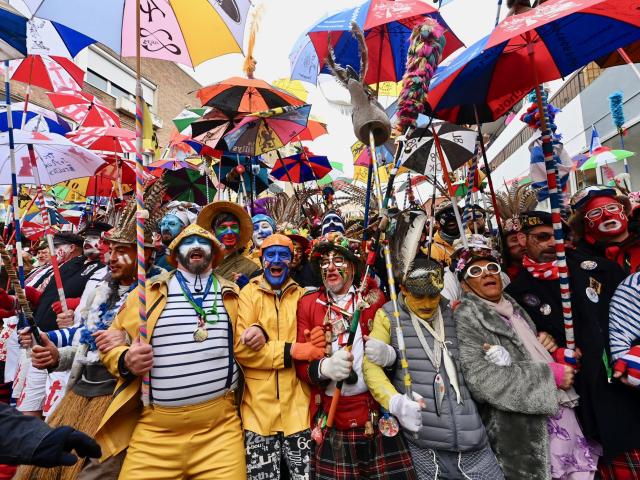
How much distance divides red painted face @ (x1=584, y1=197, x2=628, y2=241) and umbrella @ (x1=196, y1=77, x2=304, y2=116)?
13.1 feet

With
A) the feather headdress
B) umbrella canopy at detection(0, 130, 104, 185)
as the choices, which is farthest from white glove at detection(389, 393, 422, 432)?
umbrella canopy at detection(0, 130, 104, 185)

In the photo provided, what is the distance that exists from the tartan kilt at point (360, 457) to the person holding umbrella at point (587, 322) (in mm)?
1215

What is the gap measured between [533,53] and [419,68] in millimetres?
873

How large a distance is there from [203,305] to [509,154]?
78.9 ft

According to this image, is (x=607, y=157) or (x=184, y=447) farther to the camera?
(x=607, y=157)

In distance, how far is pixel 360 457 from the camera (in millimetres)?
2268

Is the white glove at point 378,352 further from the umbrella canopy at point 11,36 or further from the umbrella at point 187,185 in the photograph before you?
the umbrella at point 187,185

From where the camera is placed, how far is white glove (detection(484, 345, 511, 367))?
2221mm

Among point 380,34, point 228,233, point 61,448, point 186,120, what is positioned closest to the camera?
point 61,448

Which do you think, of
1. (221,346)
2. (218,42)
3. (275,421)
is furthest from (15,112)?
(275,421)

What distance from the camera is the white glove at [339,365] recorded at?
2.16 metres

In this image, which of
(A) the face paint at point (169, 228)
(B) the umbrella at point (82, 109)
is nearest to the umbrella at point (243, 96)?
(A) the face paint at point (169, 228)

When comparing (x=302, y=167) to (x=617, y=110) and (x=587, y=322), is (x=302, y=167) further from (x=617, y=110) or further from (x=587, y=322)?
(x=617, y=110)

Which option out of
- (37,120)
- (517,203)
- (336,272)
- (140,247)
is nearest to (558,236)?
(336,272)
